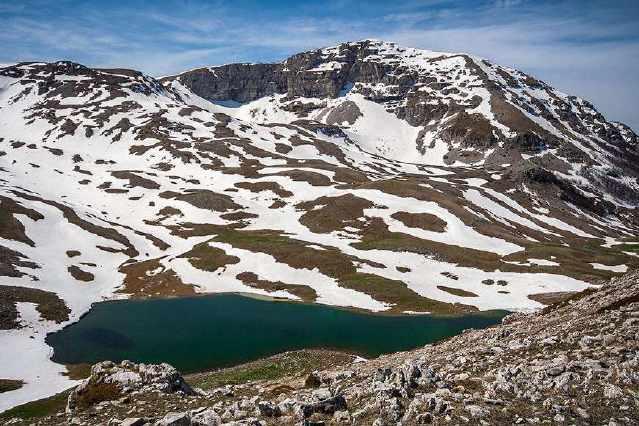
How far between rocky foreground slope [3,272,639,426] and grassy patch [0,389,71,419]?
17346mm

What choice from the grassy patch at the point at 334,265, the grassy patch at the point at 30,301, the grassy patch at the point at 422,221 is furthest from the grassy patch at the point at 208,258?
the grassy patch at the point at 422,221

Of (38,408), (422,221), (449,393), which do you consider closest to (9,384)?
(38,408)

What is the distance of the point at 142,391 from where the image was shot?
22719 millimetres

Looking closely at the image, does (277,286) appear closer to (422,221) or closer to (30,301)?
(30,301)

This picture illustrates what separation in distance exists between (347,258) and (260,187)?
224ft

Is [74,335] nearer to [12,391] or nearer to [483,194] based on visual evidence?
[12,391]

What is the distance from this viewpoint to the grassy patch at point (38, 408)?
36253mm

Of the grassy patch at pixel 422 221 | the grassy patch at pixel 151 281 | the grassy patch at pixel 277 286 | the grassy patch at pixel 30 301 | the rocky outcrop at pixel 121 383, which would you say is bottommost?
the grassy patch at pixel 277 286

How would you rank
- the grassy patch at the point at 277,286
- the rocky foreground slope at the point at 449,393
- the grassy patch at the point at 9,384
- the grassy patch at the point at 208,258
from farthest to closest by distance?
the grassy patch at the point at 208,258, the grassy patch at the point at 277,286, the grassy patch at the point at 9,384, the rocky foreground slope at the point at 449,393

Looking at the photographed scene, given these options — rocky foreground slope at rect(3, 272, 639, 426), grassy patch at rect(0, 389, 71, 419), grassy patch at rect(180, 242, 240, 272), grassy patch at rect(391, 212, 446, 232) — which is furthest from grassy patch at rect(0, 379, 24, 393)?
grassy patch at rect(391, 212, 446, 232)

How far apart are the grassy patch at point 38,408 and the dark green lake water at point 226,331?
1419 cm

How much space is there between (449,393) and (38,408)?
121ft

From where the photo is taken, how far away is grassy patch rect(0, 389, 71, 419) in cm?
3625

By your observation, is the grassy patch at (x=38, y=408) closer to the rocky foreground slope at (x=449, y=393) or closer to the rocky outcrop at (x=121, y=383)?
the rocky outcrop at (x=121, y=383)
